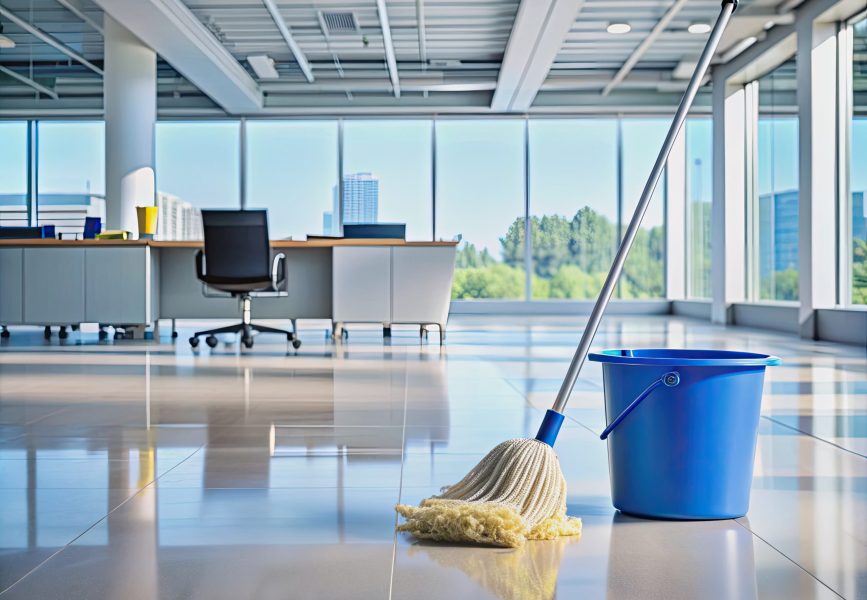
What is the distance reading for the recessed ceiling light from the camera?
33.0 ft

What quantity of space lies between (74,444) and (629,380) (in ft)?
5.44

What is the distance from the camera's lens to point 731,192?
1078 cm

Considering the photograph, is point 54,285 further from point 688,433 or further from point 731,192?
point 731,192

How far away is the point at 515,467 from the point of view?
1.67 m

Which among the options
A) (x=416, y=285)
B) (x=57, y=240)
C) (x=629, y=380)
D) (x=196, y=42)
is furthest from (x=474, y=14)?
(x=629, y=380)

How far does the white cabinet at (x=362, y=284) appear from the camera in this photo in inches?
309

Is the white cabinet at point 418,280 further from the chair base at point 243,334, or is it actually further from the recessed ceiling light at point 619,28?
the recessed ceiling light at point 619,28

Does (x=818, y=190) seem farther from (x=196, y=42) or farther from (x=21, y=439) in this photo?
(x=21, y=439)

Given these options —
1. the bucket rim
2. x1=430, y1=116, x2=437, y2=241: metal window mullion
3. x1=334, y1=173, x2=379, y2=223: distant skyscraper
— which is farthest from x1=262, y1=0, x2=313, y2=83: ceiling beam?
the bucket rim

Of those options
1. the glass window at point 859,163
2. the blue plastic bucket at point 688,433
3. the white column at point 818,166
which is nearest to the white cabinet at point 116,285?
the white column at point 818,166

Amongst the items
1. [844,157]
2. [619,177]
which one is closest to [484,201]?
[619,177]

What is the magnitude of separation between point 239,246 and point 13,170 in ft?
28.5

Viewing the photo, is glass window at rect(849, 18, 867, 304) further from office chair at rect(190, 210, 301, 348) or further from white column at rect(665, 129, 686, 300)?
white column at rect(665, 129, 686, 300)

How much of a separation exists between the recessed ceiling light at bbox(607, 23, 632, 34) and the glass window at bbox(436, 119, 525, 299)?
395 centimetres
